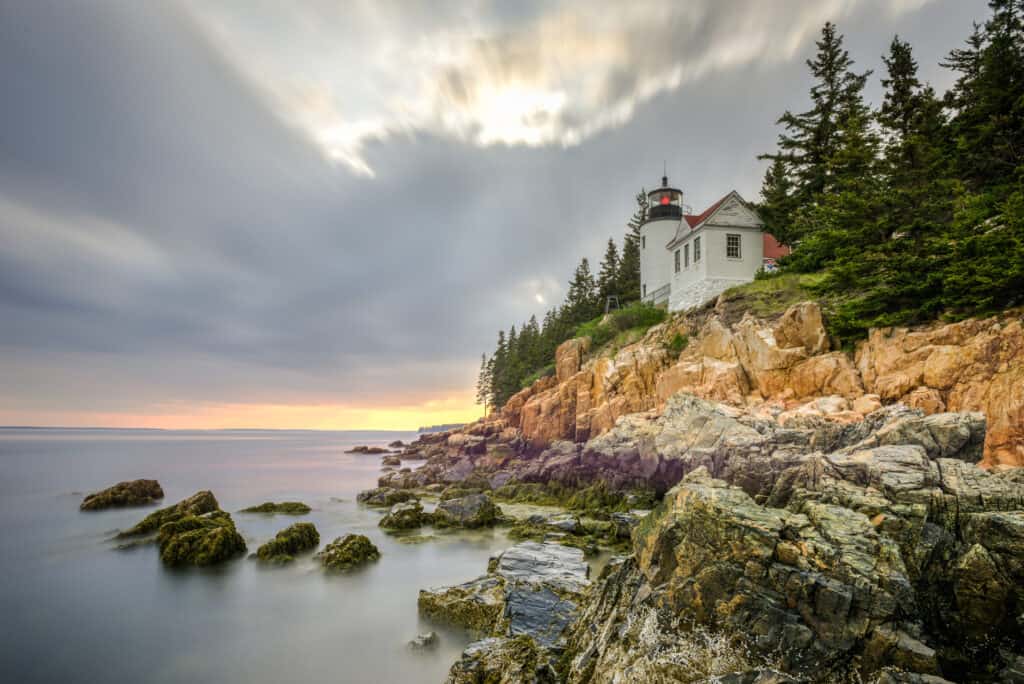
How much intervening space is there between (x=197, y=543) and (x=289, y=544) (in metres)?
2.82

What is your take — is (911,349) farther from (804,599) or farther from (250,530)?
(250,530)

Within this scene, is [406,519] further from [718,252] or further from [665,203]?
[665,203]

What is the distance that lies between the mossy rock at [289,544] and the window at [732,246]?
85.2ft

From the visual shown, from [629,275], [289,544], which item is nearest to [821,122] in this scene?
[629,275]

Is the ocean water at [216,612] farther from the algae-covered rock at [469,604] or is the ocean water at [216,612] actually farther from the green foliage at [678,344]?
the green foliage at [678,344]

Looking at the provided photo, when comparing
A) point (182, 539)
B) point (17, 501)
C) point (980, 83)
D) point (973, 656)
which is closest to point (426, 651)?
point (973, 656)

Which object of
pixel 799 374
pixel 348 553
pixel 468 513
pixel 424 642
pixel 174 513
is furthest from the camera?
pixel 468 513

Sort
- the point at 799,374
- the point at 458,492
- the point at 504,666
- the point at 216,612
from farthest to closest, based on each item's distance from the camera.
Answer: the point at 458,492 → the point at 799,374 → the point at 216,612 → the point at 504,666

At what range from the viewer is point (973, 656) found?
5109 mm

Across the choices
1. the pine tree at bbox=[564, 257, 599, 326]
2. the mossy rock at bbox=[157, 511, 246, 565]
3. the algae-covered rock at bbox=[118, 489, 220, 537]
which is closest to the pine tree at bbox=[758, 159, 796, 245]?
the pine tree at bbox=[564, 257, 599, 326]

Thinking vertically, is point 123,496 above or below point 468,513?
below

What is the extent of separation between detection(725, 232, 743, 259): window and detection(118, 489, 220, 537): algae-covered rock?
2995 centimetres

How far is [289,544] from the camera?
15141 millimetres

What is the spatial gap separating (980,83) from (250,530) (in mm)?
37203
